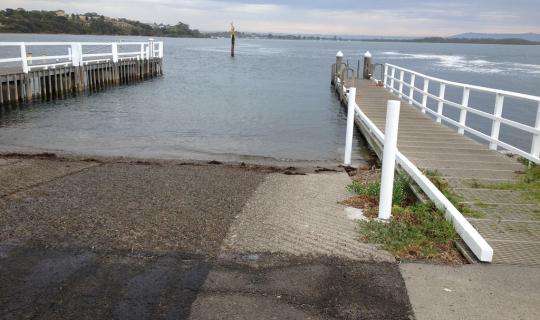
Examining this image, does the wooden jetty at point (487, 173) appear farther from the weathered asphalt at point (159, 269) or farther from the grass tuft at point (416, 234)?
the weathered asphalt at point (159, 269)

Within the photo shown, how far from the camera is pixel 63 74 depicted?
2689 cm

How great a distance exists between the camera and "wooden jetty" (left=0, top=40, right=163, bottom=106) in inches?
870

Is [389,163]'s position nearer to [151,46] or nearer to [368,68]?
[368,68]

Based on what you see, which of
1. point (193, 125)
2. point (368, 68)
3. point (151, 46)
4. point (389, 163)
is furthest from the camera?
point (151, 46)

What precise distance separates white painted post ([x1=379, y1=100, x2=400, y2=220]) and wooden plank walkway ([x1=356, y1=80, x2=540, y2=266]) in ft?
2.89

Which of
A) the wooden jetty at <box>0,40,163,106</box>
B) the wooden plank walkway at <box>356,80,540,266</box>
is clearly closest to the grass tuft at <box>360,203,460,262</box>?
the wooden plank walkway at <box>356,80,540,266</box>

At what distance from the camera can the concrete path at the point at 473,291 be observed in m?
3.80

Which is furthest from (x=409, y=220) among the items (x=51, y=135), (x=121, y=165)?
(x=51, y=135)

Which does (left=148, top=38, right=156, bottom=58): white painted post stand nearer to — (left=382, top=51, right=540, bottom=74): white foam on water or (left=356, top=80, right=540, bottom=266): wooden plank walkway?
(left=356, top=80, right=540, bottom=266): wooden plank walkway

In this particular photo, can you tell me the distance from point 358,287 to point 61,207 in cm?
389

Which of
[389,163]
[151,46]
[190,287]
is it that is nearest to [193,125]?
[389,163]

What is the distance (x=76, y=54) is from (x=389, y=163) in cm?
2495

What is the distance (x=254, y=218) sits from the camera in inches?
235

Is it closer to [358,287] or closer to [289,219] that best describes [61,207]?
[289,219]
